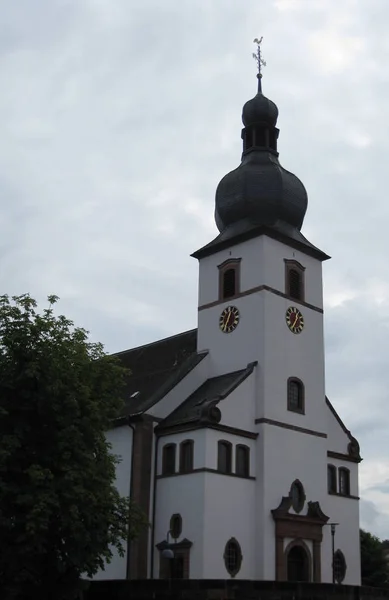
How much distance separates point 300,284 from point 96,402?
18578 millimetres

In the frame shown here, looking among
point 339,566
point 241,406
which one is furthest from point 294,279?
point 339,566

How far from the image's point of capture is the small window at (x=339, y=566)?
4288 cm

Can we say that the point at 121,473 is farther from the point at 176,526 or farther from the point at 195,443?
the point at 195,443

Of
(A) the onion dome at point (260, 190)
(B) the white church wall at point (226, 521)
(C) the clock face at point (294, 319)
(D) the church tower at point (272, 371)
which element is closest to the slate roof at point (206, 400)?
(D) the church tower at point (272, 371)

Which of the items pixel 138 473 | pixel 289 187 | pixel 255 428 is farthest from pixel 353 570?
pixel 289 187

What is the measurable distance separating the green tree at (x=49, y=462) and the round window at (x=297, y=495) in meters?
12.2

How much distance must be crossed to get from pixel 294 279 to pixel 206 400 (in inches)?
357

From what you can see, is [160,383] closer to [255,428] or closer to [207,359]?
[207,359]

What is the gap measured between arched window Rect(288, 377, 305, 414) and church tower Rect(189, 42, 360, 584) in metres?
0.06

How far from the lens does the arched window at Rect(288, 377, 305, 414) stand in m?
43.0

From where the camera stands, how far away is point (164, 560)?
128 feet

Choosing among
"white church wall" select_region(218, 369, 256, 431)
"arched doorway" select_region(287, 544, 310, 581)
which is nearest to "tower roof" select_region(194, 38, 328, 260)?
"white church wall" select_region(218, 369, 256, 431)

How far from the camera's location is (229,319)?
145 ft

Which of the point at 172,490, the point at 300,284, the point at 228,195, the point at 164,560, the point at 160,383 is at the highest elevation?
the point at 228,195
